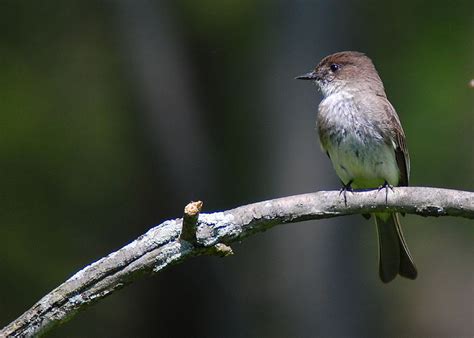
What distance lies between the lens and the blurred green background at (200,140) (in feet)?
26.9

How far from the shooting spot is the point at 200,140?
846 centimetres

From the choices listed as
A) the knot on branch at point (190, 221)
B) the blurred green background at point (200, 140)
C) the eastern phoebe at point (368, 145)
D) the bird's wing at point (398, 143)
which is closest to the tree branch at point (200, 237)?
the knot on branch at point (190, 221)

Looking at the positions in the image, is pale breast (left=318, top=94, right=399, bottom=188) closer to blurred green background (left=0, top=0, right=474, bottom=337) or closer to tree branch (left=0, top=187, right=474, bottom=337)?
tree branch (left=0, top=187, right=474, bottom=337)

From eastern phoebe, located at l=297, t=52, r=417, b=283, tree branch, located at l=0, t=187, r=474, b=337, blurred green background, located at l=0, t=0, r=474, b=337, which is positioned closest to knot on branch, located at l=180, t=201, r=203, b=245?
tree branch, located at l=0, t=187, r=474, b=337

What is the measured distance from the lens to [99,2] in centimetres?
835

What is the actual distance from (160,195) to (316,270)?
1.68 metres

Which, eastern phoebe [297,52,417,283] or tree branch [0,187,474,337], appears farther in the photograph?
eastern phoebe [297,52,417,283]

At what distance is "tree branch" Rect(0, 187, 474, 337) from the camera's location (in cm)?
341

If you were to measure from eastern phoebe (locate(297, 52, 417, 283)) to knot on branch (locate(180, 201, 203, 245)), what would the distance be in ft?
6.16

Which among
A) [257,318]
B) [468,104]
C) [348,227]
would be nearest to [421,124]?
[468,104]

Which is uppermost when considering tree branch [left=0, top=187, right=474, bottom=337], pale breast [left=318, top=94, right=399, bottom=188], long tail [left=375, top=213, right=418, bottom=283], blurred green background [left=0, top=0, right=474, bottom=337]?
blurred green background [left=0, top=0, right=474, bottom=337]

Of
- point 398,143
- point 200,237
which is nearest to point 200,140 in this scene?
point 398,143

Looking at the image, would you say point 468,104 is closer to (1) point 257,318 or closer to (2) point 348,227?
(2) point 348,227

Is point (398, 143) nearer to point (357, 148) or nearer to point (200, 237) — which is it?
point (357, 148)
